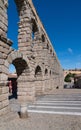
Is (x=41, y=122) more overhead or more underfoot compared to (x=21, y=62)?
more underfoot

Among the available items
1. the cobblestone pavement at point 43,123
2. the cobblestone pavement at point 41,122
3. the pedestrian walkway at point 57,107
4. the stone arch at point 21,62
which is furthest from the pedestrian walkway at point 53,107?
the stone arch at point 21,62

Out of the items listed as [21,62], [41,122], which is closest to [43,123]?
[41,122]

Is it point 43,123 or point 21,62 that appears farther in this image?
point 21,62

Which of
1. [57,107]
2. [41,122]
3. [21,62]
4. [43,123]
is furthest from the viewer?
[21,62]

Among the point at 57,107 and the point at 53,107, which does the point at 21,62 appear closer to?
the point at 53,107

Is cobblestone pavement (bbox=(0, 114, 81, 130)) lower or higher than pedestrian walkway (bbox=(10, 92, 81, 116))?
lower

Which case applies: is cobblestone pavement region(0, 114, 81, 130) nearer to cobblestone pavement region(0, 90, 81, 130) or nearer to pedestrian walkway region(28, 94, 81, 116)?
cobblestone pavement region(0, 90, 81, 130)

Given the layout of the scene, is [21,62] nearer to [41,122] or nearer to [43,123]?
[41,122]

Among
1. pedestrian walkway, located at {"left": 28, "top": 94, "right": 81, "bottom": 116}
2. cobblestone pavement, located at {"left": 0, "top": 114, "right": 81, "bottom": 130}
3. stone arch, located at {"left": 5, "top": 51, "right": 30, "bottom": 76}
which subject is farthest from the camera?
stone arch, located at {"left": 5, "top": 51, "right": 30, "bottom": 76}

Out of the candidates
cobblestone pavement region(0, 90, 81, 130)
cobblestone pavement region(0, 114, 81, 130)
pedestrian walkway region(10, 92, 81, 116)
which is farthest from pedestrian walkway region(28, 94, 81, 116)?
cobblestone pavement region(0, 114, 81, 130)

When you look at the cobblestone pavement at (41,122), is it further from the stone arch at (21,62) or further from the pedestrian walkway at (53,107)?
the stone arch at (21,62)

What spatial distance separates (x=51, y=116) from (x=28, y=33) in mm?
6348

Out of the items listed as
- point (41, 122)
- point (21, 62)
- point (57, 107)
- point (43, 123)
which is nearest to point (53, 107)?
point (57, 107)

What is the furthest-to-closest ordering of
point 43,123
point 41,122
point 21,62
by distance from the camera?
point 21,62 < point 41,122 < point 43,123
